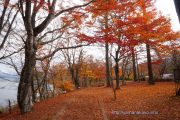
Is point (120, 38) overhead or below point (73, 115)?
overhead

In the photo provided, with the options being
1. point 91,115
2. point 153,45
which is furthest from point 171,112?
point 153,45

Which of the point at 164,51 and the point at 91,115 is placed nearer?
the point at 91,115

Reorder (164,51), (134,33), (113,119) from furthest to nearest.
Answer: (164,51) → (134,33) → (113,119)

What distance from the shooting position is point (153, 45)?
28.1 metres

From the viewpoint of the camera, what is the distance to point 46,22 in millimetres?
13680

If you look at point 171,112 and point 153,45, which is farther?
point 153,45

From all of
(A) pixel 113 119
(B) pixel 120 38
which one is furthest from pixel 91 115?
(B) pixel 120 38

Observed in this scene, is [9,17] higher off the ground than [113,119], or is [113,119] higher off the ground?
[9,17]

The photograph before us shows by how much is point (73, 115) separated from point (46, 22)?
212 inches

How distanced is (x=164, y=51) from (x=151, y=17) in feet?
22.6

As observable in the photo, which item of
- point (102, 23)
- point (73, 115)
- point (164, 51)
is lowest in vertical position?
point (73, 115)

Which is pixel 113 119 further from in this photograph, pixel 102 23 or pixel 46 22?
pixel 102 23

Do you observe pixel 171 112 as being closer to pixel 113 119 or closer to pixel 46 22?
pixel 113 119

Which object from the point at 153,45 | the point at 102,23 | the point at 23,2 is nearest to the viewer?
the point at 23,2
